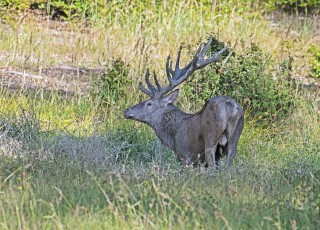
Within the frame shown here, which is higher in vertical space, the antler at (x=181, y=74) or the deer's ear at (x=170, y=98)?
the antler at (x=181, y=74)

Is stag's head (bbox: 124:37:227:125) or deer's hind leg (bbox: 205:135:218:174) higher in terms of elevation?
stag's head (bbox: 124:37:227:125)

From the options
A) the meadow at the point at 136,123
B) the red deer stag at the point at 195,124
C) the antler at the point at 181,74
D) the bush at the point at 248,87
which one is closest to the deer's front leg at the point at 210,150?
the red deer stag at the point at 195,124

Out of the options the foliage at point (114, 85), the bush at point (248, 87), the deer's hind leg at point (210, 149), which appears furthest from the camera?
the foliage at point (114, 85)

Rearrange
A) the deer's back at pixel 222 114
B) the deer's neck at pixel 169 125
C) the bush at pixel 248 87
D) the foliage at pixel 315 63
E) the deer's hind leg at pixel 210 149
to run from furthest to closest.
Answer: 1. the foliage at pixel 315 63
2. the bush at pixel 248 87
3. the deer's neck at pixel 169 125
4. the deer's hind leg at pixel 210 149
5. the deer's back at pixel 222 114

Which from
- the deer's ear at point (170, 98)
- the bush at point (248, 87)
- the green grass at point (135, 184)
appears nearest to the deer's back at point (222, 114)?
the green grass at point (135, 184)

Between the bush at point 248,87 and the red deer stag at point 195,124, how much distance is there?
4.45 feet

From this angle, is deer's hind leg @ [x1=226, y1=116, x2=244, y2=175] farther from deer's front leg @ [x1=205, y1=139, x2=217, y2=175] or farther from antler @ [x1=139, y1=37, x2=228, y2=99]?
antler @ [x1=139, y1=37, x2=228, y2=99]

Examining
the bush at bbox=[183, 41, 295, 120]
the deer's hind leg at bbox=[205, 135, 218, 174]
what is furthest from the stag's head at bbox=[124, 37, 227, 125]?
the bush at bbox=[183, 41, 295, 120]

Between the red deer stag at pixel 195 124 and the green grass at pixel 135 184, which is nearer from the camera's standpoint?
the green grass at pixel 135 184

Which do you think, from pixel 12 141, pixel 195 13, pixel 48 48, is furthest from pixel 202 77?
pixel 195 13

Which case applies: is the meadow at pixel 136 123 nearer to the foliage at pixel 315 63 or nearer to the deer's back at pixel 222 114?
the foliage at pixel 315 63

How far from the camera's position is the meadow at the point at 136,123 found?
261 inches

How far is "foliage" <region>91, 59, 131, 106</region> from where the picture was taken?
12.1 m

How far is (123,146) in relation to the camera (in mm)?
10125
